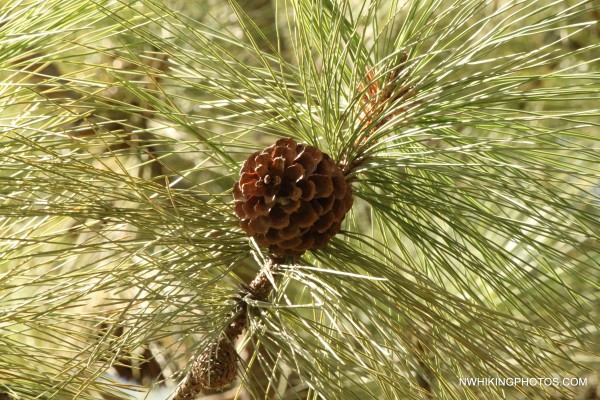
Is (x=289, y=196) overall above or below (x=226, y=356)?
above

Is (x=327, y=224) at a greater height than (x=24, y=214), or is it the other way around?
(x=24, y=214)

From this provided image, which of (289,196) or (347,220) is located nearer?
(289,196)

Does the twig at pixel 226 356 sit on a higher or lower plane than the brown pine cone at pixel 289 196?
lower

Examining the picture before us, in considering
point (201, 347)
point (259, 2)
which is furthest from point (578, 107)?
point (201, 347)

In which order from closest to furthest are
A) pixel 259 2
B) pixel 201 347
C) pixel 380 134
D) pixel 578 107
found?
pixel 201 347
pixel 380 134
pixel 578 107
pixel 259 2

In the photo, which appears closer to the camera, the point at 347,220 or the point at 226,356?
the point at 226,356

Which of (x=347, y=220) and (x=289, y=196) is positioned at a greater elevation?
(x=289, y=196)

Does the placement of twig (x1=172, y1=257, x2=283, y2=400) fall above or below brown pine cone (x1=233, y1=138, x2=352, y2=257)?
below

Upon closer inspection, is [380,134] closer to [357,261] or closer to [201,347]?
[357,261]
